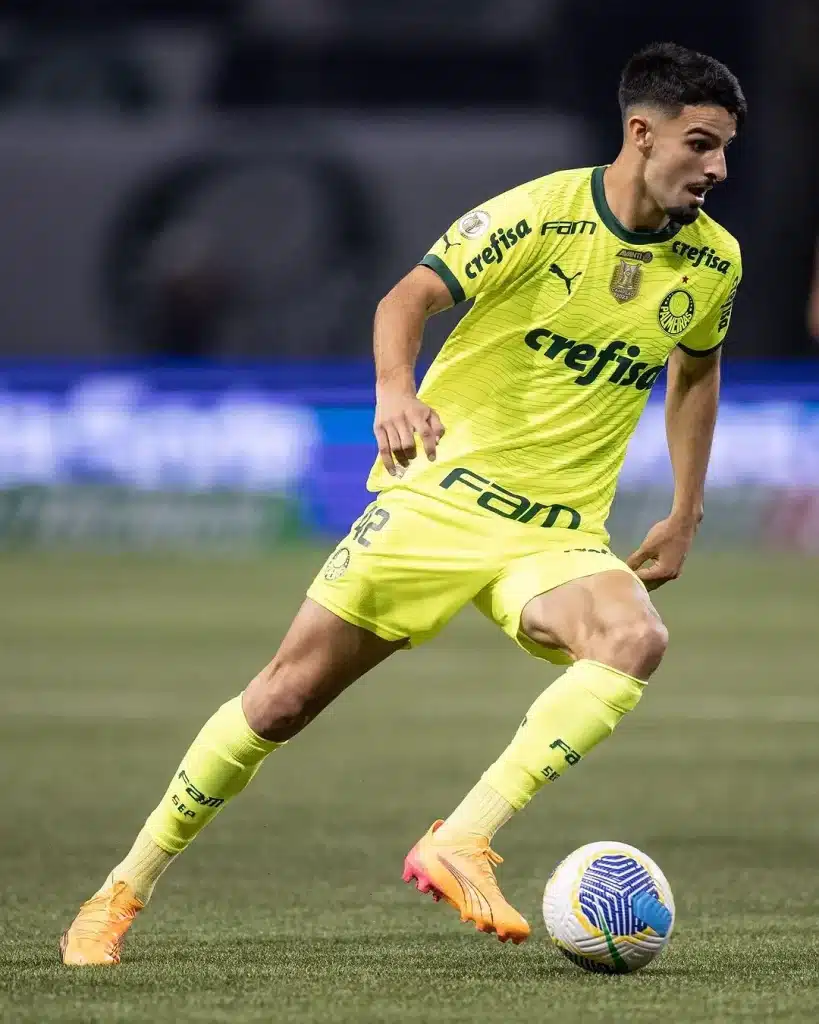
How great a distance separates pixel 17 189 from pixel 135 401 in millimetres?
5953

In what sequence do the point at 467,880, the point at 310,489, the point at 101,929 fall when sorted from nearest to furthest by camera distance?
1. the point at 467,880
2. the point at 101,929
3. the point at 310,489

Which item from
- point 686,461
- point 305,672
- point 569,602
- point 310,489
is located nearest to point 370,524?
point 305,672

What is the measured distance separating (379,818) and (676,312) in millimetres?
2486

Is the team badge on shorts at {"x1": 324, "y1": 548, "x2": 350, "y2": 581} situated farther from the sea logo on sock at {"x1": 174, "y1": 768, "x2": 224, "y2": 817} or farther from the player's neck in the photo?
the player's neck

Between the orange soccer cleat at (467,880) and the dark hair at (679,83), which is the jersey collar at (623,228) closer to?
the dark hair at (679,83)

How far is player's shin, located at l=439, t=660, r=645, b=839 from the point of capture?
4.40 metres

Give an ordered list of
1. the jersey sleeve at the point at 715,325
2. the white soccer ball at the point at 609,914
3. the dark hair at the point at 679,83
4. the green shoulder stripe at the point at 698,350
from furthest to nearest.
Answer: the green shoulder stripe at the point at 698,350 → the jersey sleeve at the point at 715,325 → the dark hair at the point at 679,83 → the white soccer ball at the point at 609,914

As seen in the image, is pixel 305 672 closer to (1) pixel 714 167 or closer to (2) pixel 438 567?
(2) pixel 438 567

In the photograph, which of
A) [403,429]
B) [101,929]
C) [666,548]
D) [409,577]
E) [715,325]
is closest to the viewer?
[403,429]

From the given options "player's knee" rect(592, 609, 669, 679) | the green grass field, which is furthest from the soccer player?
the green grass field

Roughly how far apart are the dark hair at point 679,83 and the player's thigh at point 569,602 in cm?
99

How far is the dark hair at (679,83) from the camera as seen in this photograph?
4516 mm

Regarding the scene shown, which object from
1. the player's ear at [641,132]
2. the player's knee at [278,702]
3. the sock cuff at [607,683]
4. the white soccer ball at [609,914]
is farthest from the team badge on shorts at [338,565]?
the player's ear at [641,132]

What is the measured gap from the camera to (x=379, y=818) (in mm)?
6648
